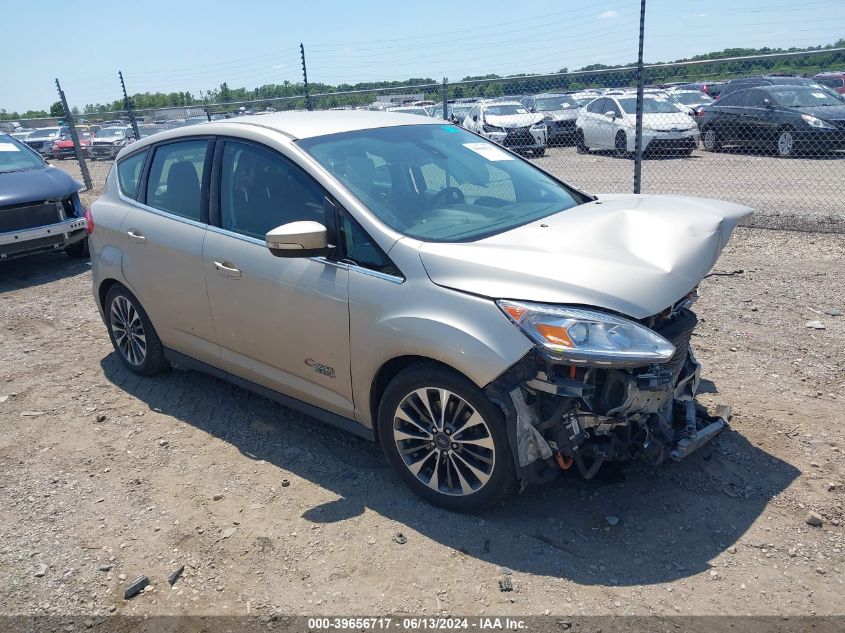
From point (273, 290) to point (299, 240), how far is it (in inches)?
20.1

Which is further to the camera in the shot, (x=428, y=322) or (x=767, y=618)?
(x=428, y=322)

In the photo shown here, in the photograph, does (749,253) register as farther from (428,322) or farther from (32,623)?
(32,623)

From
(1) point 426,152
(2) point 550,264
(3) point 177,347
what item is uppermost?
(1) point 426,152

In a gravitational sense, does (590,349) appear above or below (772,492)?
above

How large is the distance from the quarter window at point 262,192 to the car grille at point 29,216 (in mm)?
5305

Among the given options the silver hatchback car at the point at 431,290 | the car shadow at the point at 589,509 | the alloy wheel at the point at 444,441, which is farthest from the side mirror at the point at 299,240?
the car shadow at the point at 589,509

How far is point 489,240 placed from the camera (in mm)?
3242

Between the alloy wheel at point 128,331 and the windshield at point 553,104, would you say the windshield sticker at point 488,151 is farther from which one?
the windshield at point 553,104

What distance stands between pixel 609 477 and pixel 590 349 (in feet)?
3.18

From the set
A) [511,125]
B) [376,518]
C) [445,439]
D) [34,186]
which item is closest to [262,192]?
[445,439]

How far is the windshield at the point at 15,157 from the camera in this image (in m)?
8.57

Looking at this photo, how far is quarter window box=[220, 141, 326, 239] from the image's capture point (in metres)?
3.55

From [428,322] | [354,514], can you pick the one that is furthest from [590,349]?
[354,514]

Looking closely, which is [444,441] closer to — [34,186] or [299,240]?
[299,240]
